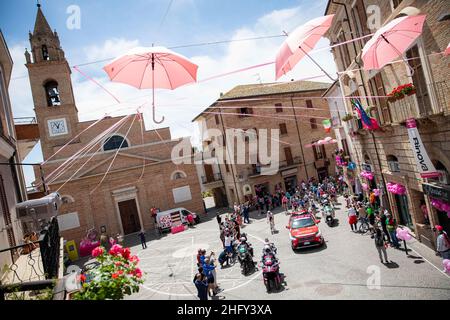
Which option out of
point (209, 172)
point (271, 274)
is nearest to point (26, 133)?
point (271, 274)

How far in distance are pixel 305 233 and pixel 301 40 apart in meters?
10.6

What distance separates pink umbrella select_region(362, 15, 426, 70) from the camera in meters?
8.30

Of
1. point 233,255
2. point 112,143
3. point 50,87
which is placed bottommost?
point 233,255

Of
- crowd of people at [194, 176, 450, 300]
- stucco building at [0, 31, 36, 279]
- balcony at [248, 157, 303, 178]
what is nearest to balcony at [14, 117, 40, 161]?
stucco building at [0, 31, 36, 279]

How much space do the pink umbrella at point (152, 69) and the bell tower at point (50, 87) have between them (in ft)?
87.8

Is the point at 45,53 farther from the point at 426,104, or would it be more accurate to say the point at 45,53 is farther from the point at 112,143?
the point at 426,104

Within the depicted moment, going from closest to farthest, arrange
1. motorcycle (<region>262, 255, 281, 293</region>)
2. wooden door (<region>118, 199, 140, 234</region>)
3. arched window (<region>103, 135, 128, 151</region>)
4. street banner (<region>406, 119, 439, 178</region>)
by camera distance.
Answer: street banner (<region>406, 119, 439, 178</region>)
motorcycle (<region>262, 255, 281, 293</region>)
wooden door (<region>118, 199, 140, 234</region>)
arched window (<region>103, 135, 128, 151</region>)

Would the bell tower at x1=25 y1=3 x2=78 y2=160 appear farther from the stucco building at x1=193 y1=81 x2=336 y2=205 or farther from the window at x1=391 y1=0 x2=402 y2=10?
the window at x1=391 y1=0 x2=402 y2=10

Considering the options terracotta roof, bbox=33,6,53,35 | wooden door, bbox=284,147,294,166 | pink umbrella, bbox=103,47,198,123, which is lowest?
wooden door, bbox=284,147,294,166

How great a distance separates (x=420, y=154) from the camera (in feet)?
33.4

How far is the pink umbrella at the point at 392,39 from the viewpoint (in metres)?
8.30

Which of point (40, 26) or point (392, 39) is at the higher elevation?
point (40, 26)

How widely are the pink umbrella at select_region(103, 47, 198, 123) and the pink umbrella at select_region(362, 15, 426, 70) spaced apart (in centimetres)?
567
